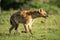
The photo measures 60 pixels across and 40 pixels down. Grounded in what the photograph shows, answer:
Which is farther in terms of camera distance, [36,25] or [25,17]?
[36,25]

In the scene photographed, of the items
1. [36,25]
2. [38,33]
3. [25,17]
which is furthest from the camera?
[36,25]

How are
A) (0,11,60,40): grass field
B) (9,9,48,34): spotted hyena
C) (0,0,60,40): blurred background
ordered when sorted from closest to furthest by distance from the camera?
(0,11,60,40): grass field
(0,0,60,40): blurred background
(9,9,48,34): spotted hyena

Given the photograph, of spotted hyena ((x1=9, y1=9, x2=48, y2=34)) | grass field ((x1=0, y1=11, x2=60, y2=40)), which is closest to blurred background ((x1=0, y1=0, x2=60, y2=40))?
grass field ((x1=0, y1=11, x2=60, y2=40))

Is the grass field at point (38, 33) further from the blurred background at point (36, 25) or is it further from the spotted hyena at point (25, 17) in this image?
the spotted hyena at point (25, 17)

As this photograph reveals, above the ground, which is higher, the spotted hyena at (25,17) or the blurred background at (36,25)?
the spotted hyena at (25,17)

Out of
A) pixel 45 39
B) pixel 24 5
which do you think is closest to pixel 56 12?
pixel 24 5

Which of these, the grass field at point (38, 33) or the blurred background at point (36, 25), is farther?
the blurred background at point (36, 25)

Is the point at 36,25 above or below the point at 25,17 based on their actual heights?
below

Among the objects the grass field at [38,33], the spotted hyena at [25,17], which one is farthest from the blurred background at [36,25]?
the spotted hyena at [25,17]

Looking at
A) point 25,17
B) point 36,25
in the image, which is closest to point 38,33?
point 25,17

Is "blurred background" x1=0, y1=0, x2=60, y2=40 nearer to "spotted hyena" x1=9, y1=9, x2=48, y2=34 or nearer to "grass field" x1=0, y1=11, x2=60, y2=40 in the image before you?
"grass field" x1=0, y1=11, x2=60, y2=40

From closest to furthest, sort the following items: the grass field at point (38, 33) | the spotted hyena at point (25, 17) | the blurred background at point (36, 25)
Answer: the grass field at point (38, 33) → the blurred background at point (36, 25) → the spotted hyena at point (25, 17)

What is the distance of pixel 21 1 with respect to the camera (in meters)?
27.2

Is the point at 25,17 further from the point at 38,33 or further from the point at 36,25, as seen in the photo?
the point at 36,25
